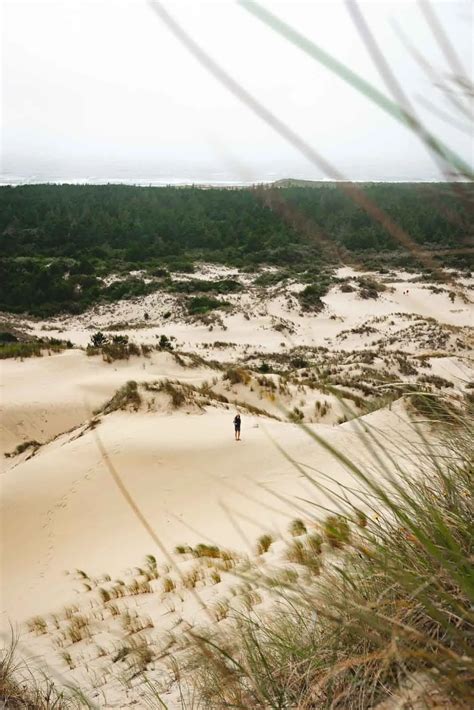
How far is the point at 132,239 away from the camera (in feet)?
147

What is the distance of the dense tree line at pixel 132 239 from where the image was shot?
3195 cm

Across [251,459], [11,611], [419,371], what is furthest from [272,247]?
[11,611]

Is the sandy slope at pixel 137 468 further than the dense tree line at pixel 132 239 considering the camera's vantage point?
No

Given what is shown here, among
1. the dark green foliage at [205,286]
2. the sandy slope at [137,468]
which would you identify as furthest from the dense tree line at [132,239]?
the sandy slope at [137,468]

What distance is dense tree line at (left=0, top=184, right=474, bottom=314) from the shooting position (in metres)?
32.0

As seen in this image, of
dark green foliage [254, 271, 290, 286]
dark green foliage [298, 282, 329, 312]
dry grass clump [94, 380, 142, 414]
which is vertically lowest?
dry grass clump [94, 380, 142, 414]

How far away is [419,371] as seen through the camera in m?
16.0

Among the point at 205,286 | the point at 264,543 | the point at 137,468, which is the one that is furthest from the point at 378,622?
the point at 205,286

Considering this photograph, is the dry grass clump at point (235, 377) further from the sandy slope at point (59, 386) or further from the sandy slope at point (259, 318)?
the sandy slope at point (259, 318)

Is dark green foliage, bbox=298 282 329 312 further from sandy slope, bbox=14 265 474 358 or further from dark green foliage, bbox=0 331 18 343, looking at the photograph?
dark green foliage, bbox=0 331 18 343

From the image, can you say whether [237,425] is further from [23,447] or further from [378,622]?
[378,622]

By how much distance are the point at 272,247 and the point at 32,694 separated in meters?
43.2

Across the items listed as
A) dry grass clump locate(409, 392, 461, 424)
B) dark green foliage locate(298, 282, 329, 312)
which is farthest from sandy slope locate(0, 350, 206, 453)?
dark green foliage locate(298, 282, 329, 312)

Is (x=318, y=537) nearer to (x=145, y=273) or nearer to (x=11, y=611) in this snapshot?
(x=11, y=611)
